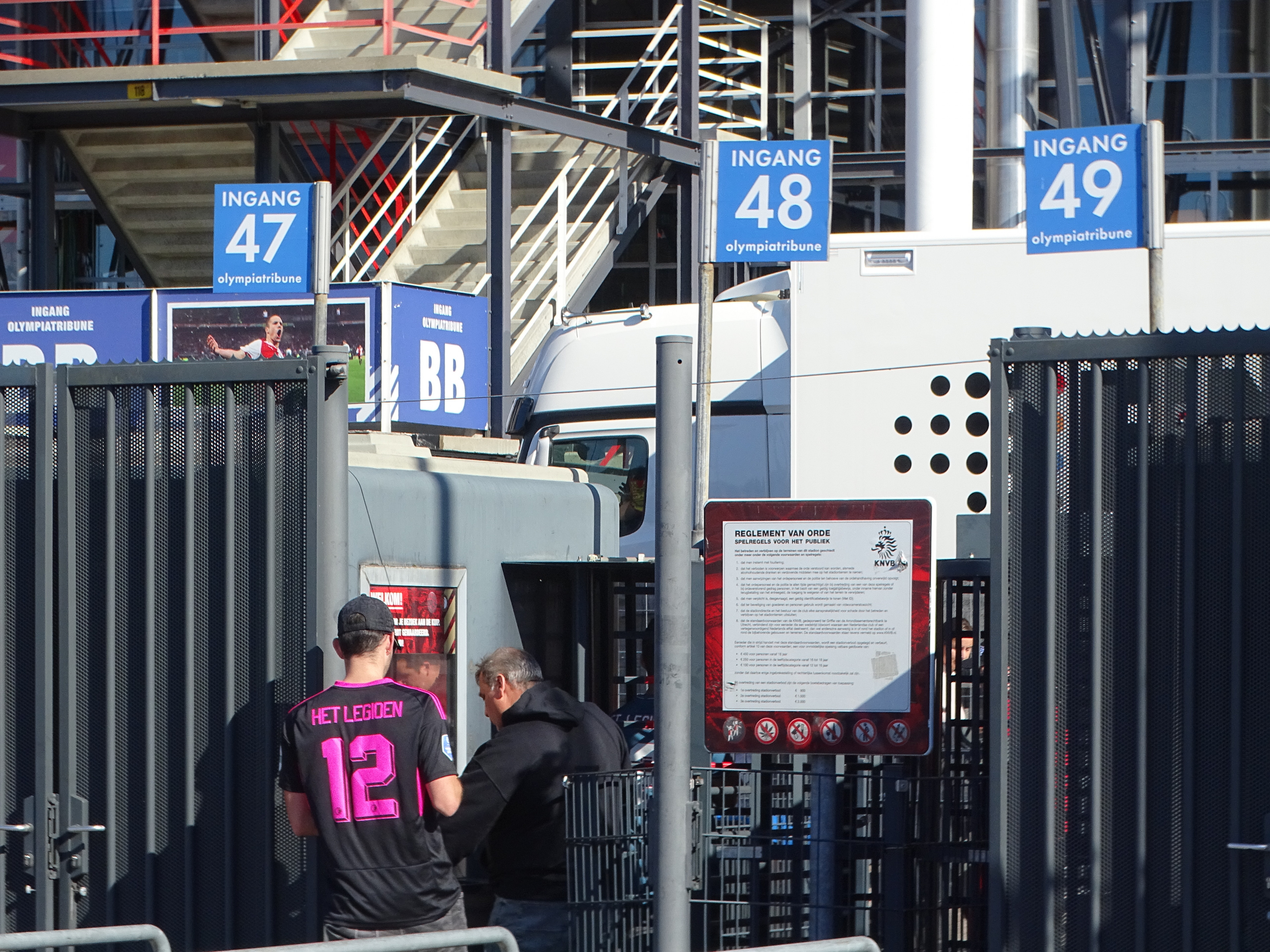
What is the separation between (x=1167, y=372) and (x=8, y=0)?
1350cm

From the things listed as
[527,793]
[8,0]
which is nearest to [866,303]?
[527,793]

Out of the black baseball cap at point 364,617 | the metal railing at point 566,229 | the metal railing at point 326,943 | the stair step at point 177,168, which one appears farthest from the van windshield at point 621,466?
the metal railing at point 326,943

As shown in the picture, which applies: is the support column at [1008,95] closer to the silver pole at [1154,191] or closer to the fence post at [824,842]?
the silver pole at [1154,191]

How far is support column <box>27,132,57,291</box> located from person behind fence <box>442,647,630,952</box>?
12996mm

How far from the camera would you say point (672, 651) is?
4.67 metres

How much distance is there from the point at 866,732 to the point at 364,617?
5.05 feet

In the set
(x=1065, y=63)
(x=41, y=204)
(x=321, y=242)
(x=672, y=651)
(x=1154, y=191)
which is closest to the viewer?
(x=672, y=651)

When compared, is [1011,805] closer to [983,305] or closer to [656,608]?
[656,608]

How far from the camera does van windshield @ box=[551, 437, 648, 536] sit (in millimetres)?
12422

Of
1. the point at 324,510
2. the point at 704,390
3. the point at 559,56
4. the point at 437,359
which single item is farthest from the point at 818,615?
the point at 559,56

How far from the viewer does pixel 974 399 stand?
10.3 m

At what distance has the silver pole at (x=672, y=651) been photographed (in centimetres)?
466

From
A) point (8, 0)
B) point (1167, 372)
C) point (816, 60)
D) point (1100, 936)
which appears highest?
point (816, 60)

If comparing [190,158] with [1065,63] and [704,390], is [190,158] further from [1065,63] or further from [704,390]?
[704,390]
